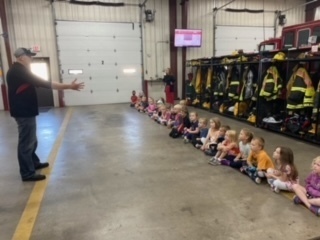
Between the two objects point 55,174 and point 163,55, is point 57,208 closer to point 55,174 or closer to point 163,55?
point 55,174

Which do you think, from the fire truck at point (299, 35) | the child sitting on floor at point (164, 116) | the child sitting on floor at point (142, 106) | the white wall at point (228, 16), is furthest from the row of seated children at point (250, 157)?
the white wall at point (228, 16)

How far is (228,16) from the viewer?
44.4 ft

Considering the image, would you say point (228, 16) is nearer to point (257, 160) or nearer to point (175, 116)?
point (175, 116)

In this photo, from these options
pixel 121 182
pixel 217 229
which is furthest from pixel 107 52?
pixel 217 229

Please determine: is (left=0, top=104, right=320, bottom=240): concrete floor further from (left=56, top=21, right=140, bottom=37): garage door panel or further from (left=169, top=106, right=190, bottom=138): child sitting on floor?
(left=56, top=21, right=140, bottom=37): garage door panel

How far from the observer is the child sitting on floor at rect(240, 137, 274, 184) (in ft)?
11.4

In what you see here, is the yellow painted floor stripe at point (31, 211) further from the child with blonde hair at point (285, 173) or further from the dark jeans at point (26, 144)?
the child with blonde hair at point (285, 173)

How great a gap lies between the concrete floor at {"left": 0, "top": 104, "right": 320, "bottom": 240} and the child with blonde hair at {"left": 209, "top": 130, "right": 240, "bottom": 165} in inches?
8.6

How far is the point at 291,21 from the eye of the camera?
14.6 meters

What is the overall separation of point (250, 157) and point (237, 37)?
11.5 m

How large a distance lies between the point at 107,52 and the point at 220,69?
5.71 m

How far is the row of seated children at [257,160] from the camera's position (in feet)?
9.32

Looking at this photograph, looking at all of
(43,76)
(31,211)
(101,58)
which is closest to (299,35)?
(31,211)

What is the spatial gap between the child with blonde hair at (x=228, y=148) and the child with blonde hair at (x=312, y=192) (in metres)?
1.25
